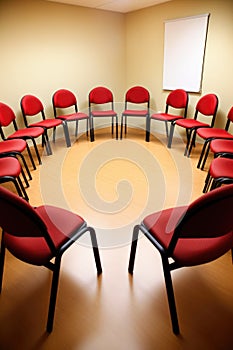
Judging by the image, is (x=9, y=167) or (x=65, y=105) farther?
(x=65, y=105)

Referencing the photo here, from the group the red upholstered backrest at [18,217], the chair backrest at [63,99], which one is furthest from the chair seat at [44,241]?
the chair backrest at [63,99]

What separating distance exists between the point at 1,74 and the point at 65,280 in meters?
3.24

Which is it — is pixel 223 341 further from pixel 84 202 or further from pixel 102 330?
pixel 84 202

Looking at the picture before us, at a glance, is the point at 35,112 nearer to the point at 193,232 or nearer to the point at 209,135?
the point at 209,135

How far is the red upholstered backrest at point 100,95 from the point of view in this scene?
4.59 meters

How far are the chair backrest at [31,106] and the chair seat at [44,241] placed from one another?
262 centimetres

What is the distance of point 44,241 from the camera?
134 cm

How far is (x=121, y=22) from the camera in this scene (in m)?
4.74

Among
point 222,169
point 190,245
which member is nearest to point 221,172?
point 222,169

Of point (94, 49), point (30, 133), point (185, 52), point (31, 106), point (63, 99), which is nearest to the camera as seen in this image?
point (30, 133)

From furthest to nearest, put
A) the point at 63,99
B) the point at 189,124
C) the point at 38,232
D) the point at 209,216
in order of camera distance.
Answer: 1. the point at 63,99
2. the point at 189,124
3. the point at 38,232
4. the point at 209,216

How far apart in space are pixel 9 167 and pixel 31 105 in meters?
1.86

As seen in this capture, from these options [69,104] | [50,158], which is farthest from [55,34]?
[50,158]

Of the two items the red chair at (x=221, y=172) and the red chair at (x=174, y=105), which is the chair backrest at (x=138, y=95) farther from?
the red chair at (x=221, y=172)
